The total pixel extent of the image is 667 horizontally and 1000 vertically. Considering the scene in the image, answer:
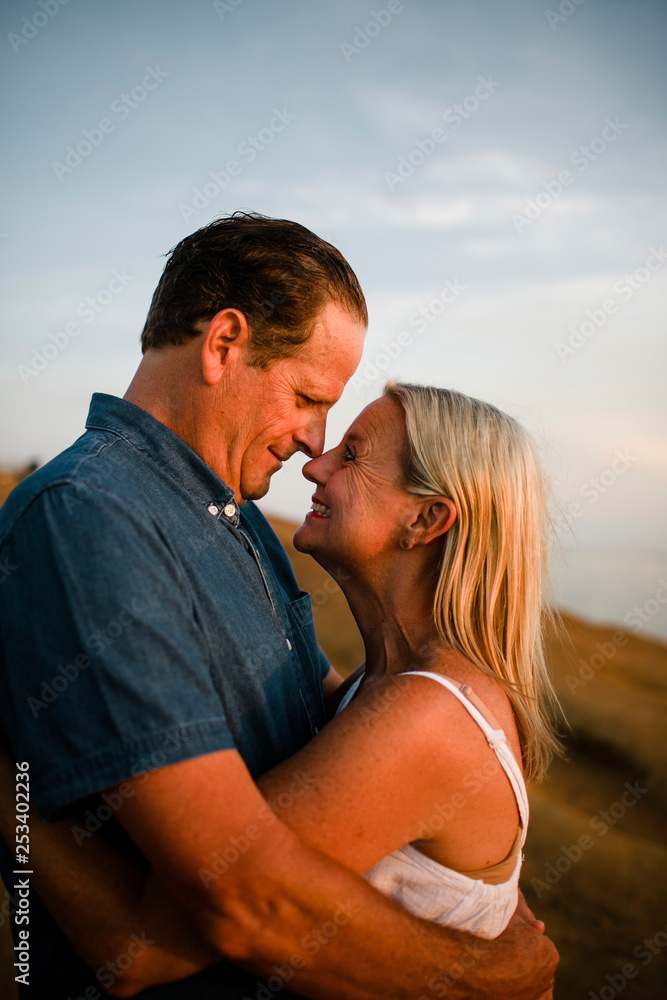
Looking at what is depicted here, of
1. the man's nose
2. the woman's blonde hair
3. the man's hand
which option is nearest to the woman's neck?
the woman's blonde hair

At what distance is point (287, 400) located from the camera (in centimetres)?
232

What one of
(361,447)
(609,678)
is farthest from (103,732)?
(609,678)

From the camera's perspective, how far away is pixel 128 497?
1599 millimetres

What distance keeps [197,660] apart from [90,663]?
0.23m

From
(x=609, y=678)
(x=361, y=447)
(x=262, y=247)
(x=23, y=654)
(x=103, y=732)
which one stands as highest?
(x=262, y=247)

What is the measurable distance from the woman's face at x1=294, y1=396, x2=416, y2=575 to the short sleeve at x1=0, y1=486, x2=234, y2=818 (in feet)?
3.42

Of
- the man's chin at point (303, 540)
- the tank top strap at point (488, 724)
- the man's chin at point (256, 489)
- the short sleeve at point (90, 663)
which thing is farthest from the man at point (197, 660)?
the tank top strap at point (488, 724)

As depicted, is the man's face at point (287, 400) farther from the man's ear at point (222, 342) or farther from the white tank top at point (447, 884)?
the white tank top at point (447, 884)

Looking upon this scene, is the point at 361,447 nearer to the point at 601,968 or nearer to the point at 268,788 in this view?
the point at 268,788

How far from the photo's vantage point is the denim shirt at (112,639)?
1321mm

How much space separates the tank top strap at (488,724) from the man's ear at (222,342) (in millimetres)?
1079

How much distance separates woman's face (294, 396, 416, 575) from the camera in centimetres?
240

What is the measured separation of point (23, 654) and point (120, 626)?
0.23 metres

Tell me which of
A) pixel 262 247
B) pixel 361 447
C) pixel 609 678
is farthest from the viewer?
pixel 609 678
